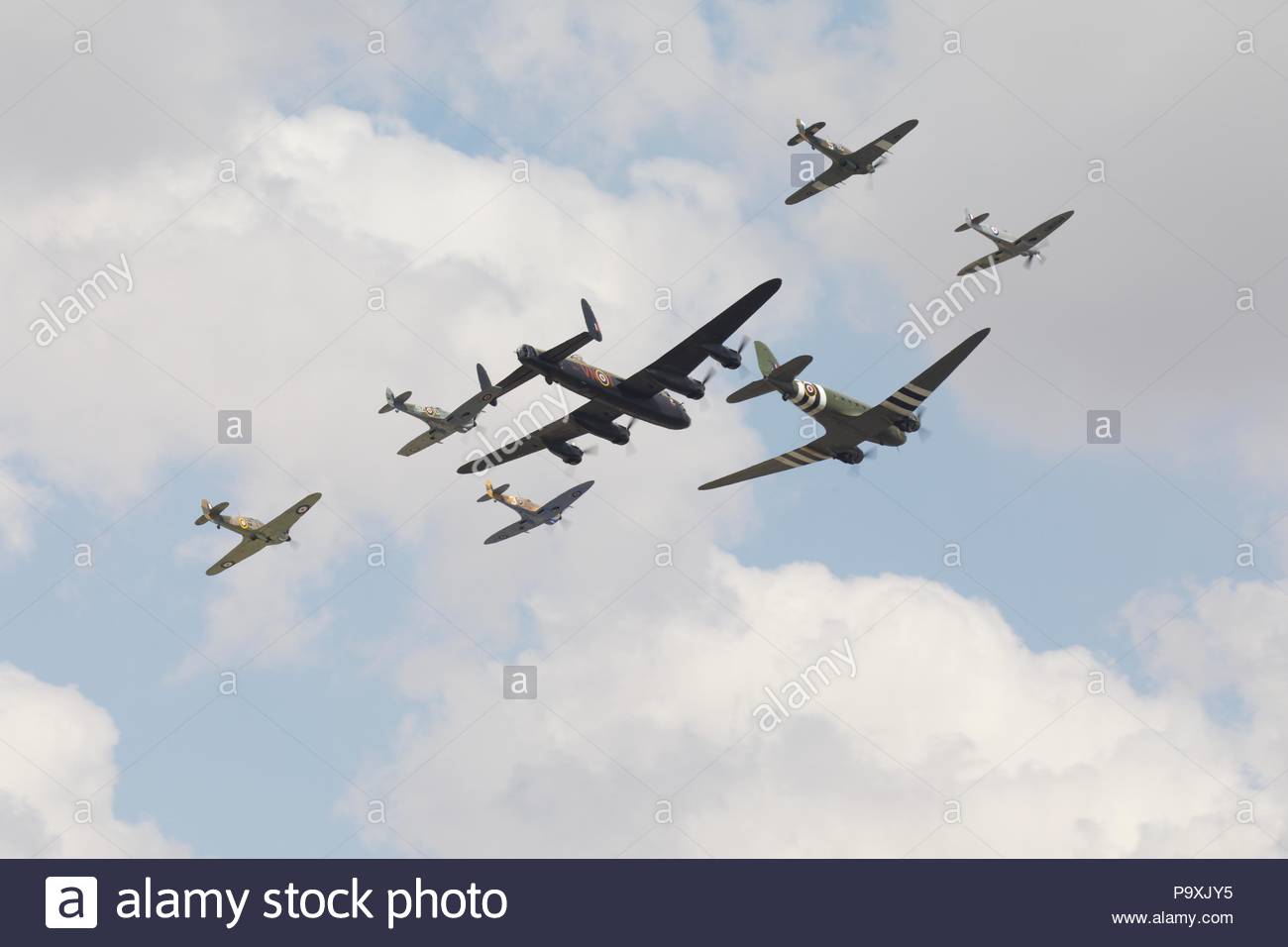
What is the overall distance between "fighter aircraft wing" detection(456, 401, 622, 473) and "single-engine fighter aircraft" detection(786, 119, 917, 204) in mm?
28707

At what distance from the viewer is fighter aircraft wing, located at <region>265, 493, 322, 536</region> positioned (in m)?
118

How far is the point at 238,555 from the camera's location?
120 meters

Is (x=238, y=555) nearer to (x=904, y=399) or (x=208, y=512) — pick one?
(x=208, y=512)

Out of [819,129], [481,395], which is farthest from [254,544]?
[819,129]

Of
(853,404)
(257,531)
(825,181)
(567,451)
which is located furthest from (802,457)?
(257,531)

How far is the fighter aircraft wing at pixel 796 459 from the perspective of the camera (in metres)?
108

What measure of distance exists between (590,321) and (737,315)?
9.20 m

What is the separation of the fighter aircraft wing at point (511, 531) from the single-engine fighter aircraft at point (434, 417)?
346 inches

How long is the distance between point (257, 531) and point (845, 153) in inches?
2033

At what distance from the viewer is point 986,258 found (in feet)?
418
